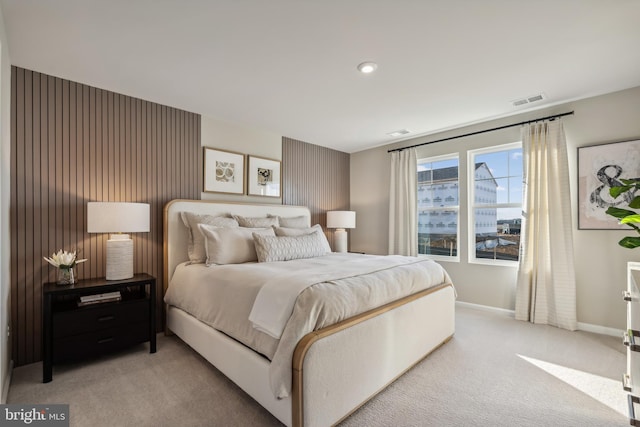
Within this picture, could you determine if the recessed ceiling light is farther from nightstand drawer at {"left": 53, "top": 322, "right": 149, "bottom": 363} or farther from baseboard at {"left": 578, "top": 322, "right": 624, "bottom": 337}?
baseboard at {"left": 578, "top": 322, "right": 624, "bottom": 337}

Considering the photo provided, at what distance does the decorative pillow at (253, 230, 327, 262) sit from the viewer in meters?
2.94

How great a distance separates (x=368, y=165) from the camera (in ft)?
17.1

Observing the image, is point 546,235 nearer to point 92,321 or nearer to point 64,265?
point 92,321

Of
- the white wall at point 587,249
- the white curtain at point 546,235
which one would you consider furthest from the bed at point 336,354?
the white wall at point 587,249

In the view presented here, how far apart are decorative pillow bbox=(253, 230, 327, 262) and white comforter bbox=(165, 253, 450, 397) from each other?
1.19 ft

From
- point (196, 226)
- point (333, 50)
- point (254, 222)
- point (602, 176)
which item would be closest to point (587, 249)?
point (602, 176)

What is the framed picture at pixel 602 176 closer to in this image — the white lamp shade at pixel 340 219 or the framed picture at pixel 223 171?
the white lamp shade at pixel 340 219

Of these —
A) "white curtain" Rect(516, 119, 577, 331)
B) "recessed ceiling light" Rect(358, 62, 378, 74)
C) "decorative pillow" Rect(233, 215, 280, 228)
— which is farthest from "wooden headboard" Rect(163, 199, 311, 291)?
"white curtain" Rect(516, 119, 577, 331)

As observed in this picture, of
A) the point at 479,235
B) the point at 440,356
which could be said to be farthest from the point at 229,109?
the point at 479,235

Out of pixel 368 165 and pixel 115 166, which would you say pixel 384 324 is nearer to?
pixel 115 166

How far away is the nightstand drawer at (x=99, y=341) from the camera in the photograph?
223cm

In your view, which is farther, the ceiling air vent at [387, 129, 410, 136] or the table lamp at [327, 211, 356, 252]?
the table lamp at [327, 211, 356, 252]

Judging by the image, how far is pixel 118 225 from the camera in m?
2.50

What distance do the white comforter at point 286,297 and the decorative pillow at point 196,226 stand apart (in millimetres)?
156
